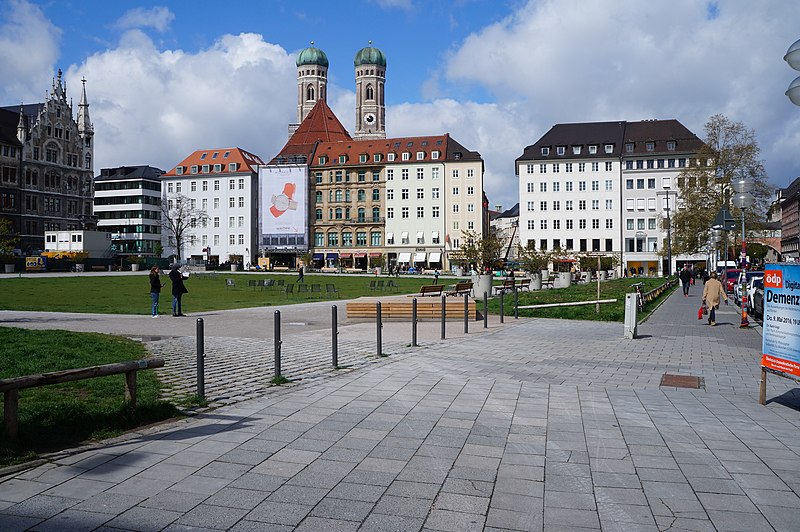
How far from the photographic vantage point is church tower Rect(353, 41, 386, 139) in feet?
484

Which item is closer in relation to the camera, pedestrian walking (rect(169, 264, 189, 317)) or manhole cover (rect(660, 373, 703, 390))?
manhole cover (rect(660, 373, 703, 390))

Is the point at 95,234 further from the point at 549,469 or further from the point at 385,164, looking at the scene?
the point at 549,469

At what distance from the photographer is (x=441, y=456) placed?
6.36 meters

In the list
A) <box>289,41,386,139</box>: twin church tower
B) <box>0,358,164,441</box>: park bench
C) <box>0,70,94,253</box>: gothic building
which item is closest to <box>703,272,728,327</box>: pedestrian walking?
→ <box>0,358,164,441</box>: park bench

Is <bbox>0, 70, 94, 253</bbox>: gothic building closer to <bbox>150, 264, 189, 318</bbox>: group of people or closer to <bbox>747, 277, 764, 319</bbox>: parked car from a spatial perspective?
<bbox>150, 264, 189, 318</bbox>: group of people

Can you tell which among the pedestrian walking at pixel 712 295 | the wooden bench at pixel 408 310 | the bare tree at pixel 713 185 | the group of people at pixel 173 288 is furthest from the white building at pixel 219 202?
the pedestrian walking at pixel 712 295

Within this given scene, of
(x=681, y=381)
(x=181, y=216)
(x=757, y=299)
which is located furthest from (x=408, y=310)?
(x=181, y=216)

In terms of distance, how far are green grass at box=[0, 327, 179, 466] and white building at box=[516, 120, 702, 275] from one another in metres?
82.6

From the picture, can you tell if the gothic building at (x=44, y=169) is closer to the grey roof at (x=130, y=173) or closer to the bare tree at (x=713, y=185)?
the grey roof at (x=130, y=173)

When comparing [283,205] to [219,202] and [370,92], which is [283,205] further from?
[370,92]

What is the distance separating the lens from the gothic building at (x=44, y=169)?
98.1 meters

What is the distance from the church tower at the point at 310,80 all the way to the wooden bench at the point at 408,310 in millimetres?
134699

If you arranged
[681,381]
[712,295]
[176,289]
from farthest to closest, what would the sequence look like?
[176,289] < [712,295] < [681,381]

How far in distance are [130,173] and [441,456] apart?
125m
